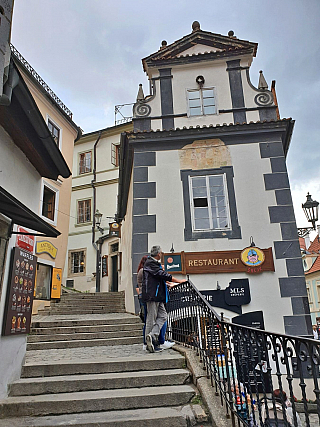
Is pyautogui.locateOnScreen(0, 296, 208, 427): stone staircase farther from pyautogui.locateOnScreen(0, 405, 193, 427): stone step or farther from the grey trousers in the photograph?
the grey trousers

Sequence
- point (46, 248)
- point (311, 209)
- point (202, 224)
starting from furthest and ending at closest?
1. point (46, 248)
2. point (202, 224)
3. point (311, 209)

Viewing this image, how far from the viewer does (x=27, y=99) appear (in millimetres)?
4438

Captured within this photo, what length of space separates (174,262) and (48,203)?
9.69 m

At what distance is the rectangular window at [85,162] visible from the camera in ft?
81.4

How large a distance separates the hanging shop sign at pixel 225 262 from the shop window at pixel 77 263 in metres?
15.0

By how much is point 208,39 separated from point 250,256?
24.3 feet

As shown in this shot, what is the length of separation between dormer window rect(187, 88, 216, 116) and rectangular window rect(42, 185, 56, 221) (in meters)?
8.53

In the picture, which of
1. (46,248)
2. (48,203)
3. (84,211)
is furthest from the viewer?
(84,211)

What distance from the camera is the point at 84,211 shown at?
2411 cm

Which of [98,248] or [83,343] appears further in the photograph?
[98,248]

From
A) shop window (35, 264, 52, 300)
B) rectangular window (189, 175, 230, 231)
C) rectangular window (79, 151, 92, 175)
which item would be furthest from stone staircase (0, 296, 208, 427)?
rectangular window (79, 151, 92, 175)

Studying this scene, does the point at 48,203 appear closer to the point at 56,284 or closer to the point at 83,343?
the point at 56,284

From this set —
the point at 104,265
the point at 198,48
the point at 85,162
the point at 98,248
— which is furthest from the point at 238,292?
the point at 85,162

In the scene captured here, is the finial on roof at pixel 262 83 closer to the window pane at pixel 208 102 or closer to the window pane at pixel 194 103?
the window pane at pixel 208 102
